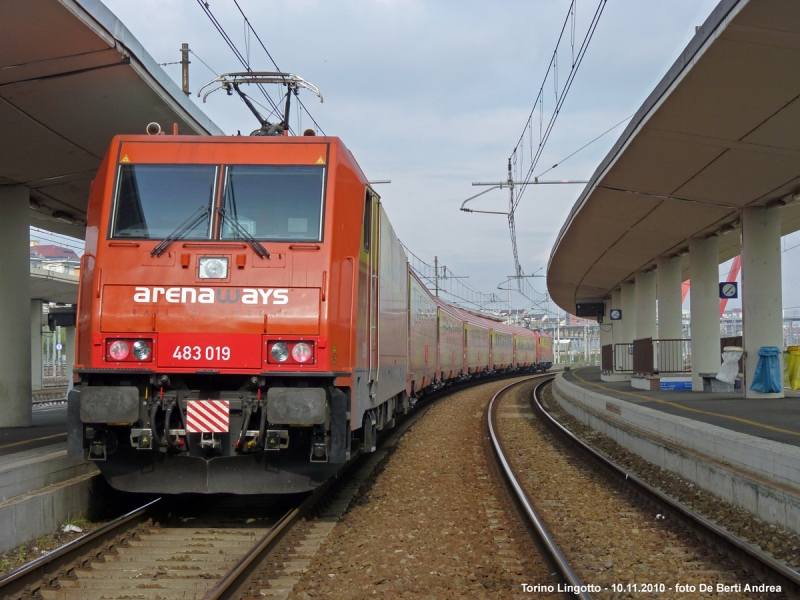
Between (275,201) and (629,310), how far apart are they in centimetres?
2722

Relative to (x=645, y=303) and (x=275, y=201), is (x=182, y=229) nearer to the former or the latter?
(x=275, y=201)

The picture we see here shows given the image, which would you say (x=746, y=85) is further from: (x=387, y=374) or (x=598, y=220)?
(x=598, y=220)

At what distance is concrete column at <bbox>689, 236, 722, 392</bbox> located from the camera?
19797 millimetres

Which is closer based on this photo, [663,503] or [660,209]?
[663,503]

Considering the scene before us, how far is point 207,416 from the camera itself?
21.6 feet

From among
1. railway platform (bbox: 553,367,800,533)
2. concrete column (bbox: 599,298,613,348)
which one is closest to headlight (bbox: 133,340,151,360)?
railway platform (bbox: 553,367,800,533)

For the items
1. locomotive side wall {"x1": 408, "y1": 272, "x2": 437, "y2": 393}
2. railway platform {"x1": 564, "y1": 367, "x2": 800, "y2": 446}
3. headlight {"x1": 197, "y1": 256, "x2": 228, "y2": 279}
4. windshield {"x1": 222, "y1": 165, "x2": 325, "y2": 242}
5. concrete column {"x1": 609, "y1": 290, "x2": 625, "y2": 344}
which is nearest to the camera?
headlight {"x1": 197, "y1": 256, "x2": 228, "y2": 279}

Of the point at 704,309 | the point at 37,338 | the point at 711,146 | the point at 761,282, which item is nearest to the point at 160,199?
the point at 711,146

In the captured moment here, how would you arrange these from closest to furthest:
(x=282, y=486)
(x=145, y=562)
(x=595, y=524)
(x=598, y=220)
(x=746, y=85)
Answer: (x=145, y=562) < (x=282, y=486) < (x=595, y=524) < (x=746, y=85) < (x=598, y=220)

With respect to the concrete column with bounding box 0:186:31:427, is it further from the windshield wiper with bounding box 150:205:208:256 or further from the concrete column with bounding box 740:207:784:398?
the concrete column with bounding box 740:207:784:398

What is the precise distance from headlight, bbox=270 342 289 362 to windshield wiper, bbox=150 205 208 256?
4.40ft

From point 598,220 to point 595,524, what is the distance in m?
12.7

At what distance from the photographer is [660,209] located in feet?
55.6

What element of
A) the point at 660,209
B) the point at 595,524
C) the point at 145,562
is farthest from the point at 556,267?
the point at 145,562
